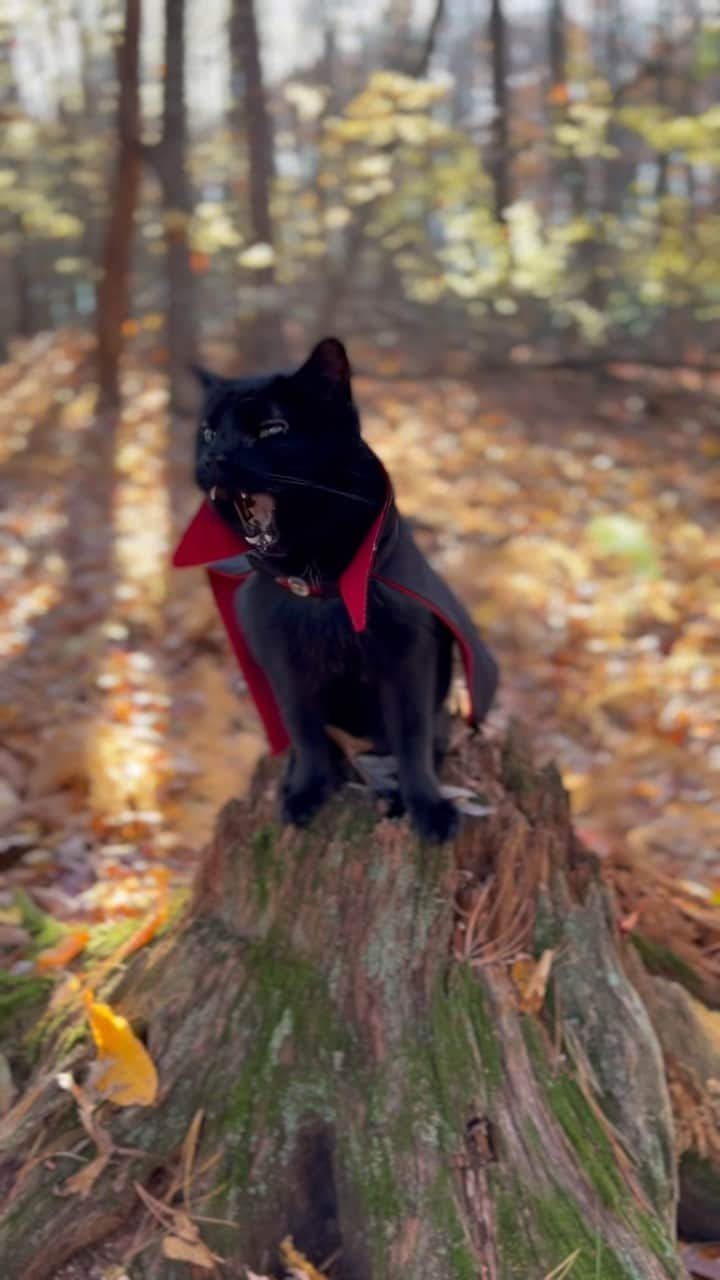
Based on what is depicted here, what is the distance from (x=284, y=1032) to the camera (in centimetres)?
253

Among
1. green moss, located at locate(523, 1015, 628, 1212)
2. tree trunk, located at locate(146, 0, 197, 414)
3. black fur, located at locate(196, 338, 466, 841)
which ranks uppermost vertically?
tree trunk, located at locate(146, 0, 197, 414)

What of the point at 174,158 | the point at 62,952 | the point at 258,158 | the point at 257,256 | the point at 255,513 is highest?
the point at 258,158

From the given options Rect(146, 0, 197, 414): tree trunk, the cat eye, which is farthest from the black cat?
Rect(146, 0, 197, 414): tree trunk

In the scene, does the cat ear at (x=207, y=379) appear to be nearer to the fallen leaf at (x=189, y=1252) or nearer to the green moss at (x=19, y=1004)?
the green moss at (x=19, y=1004)

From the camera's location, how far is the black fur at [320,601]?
2.16 metres

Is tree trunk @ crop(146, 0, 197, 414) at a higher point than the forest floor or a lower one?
higher

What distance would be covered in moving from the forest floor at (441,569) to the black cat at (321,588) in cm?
82

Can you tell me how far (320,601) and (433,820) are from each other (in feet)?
1.88

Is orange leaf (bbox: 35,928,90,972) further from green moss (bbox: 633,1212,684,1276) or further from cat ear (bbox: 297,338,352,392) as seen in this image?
cat ear (bbox: 297,338,352,392)

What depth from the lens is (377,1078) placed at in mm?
2447

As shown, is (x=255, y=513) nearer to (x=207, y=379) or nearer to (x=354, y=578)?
(x=354, y=578)

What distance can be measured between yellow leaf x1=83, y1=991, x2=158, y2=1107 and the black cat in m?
0.61

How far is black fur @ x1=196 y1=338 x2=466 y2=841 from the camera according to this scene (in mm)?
2158

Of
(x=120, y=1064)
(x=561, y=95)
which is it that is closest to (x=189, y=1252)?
(x=120, y=1064)
